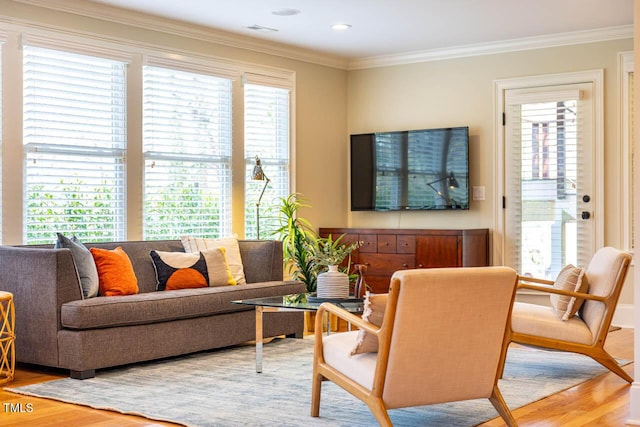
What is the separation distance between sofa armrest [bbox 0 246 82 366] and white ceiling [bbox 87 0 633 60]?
84.0 inches

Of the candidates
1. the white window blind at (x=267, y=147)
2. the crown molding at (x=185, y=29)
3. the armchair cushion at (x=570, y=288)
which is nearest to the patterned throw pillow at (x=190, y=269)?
the white window blind at (x=267, y=147)

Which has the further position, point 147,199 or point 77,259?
point 147,199

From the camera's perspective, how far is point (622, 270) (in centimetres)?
484

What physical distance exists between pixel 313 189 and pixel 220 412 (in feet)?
14.5

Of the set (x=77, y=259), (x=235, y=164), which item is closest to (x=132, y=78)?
(x=235, y=164)

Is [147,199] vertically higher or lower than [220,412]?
higher

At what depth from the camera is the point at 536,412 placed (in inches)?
164

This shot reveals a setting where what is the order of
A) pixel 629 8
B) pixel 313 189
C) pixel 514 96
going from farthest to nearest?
pixel 313 189, pixel 514 96, pixel 629 8

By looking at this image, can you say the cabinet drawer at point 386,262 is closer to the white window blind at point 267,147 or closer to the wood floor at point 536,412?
the white window blind at point 267,147

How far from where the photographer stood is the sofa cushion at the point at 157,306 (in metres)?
4.86

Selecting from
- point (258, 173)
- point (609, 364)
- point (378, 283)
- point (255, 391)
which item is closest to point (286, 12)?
point (258, 173)

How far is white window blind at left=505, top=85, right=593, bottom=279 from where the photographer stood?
24.1 ft

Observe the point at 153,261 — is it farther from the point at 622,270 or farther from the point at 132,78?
A: the point at 622,270

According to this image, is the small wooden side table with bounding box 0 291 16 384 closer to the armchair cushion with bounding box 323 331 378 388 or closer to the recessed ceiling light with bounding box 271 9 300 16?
the armchair cushion with bounding box 323 331 378 388
